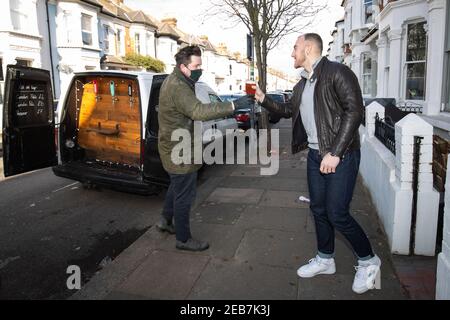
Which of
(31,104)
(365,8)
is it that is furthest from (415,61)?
(365,8)

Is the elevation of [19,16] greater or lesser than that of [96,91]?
greater

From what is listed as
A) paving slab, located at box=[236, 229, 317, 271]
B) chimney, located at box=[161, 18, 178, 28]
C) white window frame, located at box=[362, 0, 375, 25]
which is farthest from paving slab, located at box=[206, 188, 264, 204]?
chimney, located at box=[161, 18, 178, 28]

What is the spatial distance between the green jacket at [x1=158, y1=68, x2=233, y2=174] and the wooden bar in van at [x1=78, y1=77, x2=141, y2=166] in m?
1.85

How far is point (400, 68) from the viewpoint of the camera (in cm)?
1080

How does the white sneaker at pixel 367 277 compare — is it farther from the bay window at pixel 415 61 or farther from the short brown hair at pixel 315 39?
the bay window at pixel 415 61

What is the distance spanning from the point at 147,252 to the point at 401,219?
107 inches

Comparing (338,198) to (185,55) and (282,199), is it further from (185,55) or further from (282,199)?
(282,199)

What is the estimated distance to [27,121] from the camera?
211 inches

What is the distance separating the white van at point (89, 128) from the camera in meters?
5.16

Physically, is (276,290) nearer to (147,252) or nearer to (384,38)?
(147,252)

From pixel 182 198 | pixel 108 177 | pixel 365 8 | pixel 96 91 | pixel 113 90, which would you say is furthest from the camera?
pixel 365 8


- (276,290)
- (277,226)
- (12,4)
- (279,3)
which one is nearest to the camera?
(276,290)

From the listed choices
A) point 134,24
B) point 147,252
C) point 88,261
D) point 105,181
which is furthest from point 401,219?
point 134,24

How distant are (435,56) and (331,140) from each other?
6309mm
